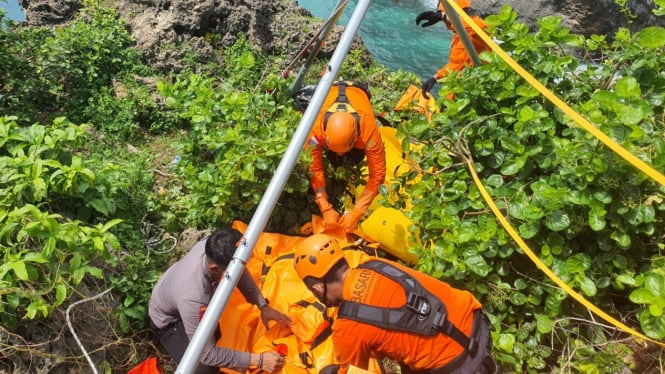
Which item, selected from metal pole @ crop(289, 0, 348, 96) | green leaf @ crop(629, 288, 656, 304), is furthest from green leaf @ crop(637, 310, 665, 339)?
metal pole @ crop(289, 0, 348, 96)

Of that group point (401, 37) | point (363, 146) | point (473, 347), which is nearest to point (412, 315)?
point (473, 347)

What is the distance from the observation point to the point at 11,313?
8.15 ft

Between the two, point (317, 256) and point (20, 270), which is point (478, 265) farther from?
point (20, 270)

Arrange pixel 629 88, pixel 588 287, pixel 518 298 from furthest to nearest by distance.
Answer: pixel 518 298
pixel 588 287
pixel 629 88

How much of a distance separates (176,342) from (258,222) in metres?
1.36

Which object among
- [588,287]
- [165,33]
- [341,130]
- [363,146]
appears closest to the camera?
[588,287]

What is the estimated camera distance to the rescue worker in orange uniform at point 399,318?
8.11ft

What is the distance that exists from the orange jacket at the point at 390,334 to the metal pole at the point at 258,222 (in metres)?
0.66

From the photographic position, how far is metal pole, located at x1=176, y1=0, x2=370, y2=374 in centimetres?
202

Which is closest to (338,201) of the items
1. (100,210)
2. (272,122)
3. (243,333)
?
(272,122)

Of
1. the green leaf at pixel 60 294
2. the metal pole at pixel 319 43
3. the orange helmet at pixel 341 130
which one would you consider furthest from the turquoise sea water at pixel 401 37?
the green leaf at pixel 60 294

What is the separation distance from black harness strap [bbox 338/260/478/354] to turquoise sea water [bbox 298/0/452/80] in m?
6.35

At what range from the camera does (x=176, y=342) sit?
120 inches

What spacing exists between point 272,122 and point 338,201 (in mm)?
968
